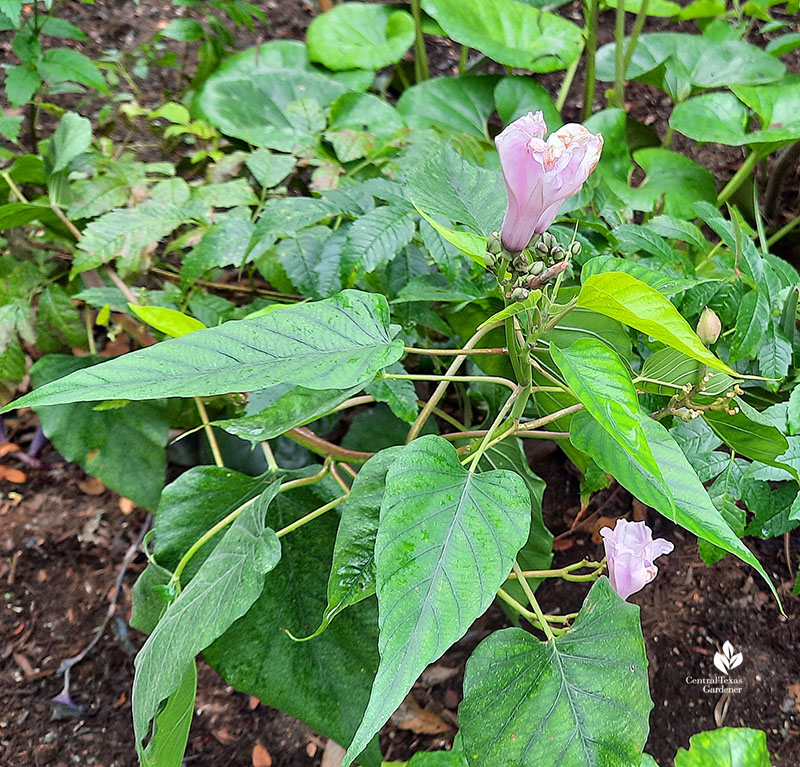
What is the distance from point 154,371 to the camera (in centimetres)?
51

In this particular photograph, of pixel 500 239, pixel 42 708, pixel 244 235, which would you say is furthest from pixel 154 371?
pixel 42 708

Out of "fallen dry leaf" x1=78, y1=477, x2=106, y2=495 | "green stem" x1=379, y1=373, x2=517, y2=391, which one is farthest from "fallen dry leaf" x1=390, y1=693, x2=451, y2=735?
"fallen dry leaf" x1=78, y1=477, x2=106, y2=495

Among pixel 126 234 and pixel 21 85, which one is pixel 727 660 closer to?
pixel 126 234

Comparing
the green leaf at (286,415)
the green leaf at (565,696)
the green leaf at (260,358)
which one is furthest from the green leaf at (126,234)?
the green leaf at (565,696)

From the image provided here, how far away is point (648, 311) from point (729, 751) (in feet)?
2.01

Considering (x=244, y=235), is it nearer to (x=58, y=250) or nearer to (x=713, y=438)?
(x=58, y=250)

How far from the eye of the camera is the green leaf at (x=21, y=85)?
3.91 ft

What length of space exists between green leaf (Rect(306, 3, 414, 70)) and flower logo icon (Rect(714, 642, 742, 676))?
137 centimetres

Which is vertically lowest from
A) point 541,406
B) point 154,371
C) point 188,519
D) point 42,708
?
point 42,708

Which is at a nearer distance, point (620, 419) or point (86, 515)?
point (620, 419)

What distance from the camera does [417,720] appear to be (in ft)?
3.36

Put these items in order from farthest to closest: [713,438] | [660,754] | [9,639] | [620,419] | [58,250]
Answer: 1. [58,250]
2. [9,639]
3. [660,754]
4. [713,438]
5. [620,419]

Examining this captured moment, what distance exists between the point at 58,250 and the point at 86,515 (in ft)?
1.54

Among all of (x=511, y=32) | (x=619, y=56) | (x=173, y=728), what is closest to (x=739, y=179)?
(x=619, y=56)
